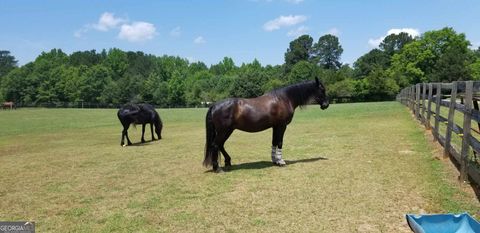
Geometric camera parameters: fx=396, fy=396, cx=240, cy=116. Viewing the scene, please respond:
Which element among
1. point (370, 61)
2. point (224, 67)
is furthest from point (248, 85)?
point (224, 67)

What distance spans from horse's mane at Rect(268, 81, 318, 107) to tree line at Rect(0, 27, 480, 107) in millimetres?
60054

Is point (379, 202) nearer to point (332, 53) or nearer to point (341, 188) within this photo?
point (341, 188)

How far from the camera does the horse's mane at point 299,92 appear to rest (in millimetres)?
8969

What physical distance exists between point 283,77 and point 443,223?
87.0m

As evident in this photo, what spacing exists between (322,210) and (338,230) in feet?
2.30

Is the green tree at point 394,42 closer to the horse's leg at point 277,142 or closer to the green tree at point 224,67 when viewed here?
the green tree at point 224,67

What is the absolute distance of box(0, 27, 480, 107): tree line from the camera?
2699 inches

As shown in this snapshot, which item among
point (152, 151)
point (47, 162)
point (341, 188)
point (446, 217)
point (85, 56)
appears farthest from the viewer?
point (85, 56)

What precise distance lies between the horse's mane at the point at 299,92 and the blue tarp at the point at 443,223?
4.63 meters

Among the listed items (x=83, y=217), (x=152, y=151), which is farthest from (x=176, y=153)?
(x=83, y=217)

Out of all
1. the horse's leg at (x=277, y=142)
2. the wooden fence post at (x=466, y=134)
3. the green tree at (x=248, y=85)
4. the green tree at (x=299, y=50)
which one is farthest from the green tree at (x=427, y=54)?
the wooden fence post at (x=466, y=134)

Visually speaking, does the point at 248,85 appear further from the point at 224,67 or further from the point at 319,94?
the point at 319,94

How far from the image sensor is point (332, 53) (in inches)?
4601

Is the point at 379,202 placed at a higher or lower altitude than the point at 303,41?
lower
